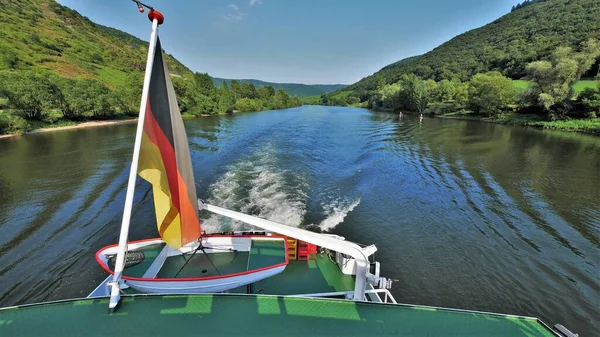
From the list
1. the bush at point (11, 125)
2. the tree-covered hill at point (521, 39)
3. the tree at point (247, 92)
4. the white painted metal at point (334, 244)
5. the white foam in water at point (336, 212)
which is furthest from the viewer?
the tree at point (247, 92)

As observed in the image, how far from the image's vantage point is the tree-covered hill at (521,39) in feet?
308

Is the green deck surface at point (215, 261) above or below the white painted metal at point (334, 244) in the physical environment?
below

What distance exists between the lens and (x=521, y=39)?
125312mm

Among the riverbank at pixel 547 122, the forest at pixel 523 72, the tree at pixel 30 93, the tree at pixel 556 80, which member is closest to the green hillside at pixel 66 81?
the tree at pixel 30 93

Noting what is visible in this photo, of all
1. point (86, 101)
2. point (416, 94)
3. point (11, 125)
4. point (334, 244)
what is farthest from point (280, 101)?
point (334, 244)

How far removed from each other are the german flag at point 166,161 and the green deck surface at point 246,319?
5.21 ft

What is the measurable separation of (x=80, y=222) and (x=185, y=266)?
376 inches

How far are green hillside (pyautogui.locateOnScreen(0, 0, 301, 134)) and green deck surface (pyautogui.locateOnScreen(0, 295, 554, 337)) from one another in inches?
1874

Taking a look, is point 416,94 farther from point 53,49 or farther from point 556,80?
point 53,49

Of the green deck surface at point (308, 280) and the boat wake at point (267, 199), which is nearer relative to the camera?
the green deck surface at point (308, 280)

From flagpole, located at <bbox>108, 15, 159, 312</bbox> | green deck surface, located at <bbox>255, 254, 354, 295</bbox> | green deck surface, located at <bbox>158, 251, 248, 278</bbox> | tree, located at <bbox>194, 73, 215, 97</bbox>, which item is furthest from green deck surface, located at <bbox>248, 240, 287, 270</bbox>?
tree, located at <bbox>194, 73, 215, 97</bbox>

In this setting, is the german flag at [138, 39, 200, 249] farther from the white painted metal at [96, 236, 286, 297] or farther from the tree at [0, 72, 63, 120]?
the tree at [0, 72, 63, 120]

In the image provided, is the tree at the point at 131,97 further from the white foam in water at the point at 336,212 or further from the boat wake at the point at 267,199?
the white foam in water at the point at 336,212

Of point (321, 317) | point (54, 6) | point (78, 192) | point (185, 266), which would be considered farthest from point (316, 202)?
point (54, 6)
